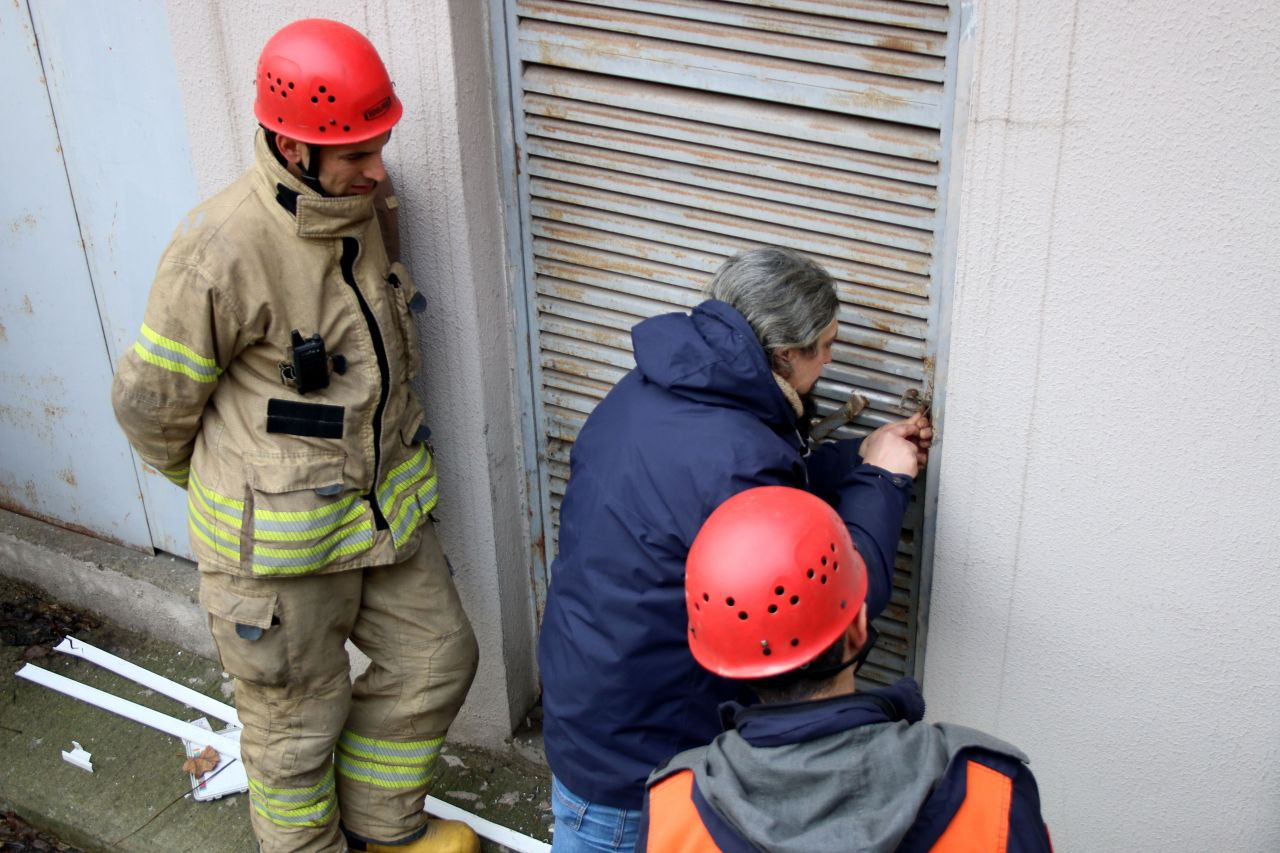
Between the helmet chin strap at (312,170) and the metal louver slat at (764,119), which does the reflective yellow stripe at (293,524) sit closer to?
the helmet chin strap at (312,170)

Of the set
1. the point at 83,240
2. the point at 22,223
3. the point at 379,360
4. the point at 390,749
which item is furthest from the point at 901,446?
the point at 22,223

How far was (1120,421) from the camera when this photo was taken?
104 inches

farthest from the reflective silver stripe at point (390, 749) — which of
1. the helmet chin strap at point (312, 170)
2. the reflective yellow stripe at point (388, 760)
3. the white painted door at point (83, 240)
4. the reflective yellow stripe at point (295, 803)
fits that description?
the helmet chin strap at point (312, 170)

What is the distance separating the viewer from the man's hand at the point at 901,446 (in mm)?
2803

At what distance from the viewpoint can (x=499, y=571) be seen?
386 cm

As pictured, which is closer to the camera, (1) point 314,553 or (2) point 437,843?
(1) point 314,553

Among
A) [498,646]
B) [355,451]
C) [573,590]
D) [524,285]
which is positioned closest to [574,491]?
[573,590]

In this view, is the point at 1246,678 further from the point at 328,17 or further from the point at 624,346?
the point at 328,17

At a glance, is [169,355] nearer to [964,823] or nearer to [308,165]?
[308,165]

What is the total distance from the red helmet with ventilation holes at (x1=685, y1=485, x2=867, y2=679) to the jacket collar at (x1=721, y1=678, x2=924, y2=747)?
65 millimetres

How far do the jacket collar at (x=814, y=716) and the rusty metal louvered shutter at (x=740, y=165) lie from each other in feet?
3.57

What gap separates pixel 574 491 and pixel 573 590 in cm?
20

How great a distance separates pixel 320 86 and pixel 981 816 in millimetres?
1972

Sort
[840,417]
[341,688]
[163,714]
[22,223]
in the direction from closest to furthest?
[840,417]
[341,688]
[163,714]
[22,223]
